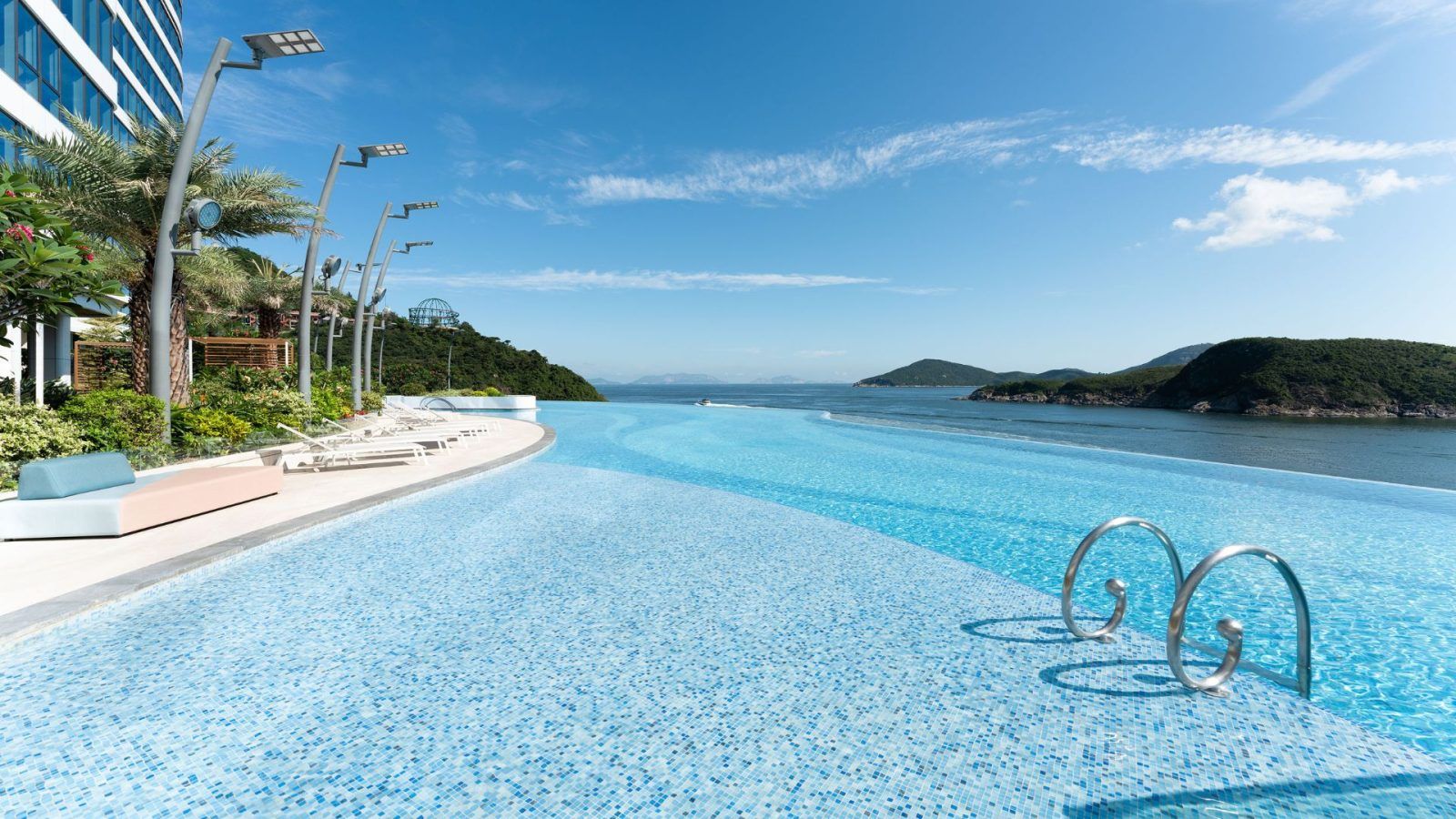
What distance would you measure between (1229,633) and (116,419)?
11.5m

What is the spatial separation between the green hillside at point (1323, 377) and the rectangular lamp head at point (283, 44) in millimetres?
83273

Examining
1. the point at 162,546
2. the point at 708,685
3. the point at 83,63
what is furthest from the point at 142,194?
the point at 708,685

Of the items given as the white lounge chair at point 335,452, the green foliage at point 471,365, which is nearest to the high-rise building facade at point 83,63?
the white lounge chair at point 335,452

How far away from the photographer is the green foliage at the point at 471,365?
44.3 m

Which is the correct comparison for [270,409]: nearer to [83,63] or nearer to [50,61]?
[50,61]

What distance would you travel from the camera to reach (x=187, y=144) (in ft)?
24.0

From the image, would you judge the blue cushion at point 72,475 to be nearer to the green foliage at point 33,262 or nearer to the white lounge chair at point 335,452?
the green foliage at point 33,262

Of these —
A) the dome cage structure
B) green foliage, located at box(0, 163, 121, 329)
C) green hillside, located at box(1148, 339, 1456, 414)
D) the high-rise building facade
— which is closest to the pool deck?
green foliage, located at box(0, 163, 121, 329)

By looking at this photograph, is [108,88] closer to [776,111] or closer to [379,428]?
[379,428]

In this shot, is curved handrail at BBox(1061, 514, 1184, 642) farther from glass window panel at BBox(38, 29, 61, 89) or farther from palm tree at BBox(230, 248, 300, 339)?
palm tree at BBox(230, 248, 300, 339)

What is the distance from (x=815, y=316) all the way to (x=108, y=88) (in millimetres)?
60248

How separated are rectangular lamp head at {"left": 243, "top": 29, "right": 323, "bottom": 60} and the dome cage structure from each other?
169 ft

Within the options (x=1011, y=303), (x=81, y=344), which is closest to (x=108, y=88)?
(x=81, y=344)

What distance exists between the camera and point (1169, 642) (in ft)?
10.1
